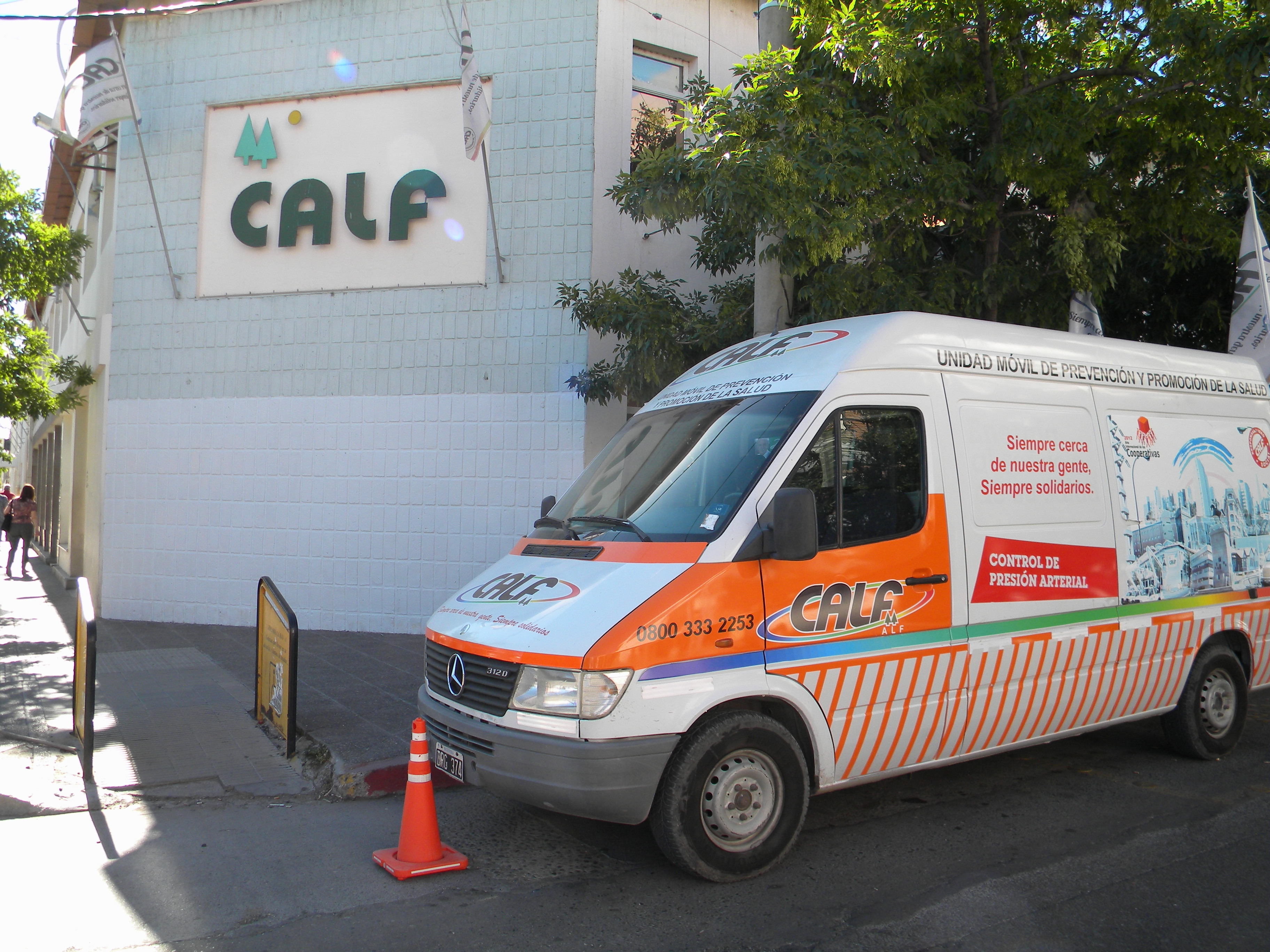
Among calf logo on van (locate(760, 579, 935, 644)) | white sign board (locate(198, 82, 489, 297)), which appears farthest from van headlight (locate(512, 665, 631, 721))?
white sign board (locate(198, 82, 489, 297))

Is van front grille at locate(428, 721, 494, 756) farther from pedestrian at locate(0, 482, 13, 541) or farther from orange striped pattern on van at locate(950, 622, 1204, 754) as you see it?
pedestrian at locate(0, 482, 13, 541)

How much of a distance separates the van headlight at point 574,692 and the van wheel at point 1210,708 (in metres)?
4.26

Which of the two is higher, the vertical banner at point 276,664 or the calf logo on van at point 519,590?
the calf logo on van at point 519,590

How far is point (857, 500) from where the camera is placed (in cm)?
487

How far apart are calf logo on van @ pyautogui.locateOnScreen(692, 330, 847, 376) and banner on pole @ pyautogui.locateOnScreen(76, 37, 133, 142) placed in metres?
9.04

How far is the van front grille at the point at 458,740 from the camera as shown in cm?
452

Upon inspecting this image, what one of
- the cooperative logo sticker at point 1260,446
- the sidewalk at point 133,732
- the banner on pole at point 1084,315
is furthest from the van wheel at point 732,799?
the banner on pole at point 1084,315

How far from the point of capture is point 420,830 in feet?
15.3

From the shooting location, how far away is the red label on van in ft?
17.3

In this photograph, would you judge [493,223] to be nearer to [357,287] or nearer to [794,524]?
[357,287]

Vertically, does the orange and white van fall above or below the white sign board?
below

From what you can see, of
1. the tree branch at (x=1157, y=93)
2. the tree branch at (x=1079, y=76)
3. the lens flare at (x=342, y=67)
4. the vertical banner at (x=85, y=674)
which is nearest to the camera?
the vertical banner at (x=85, y=674)

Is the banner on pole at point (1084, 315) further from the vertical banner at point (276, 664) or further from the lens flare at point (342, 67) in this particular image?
the lens flare at point (342, 67)

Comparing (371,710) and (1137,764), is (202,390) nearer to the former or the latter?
(371,710)
